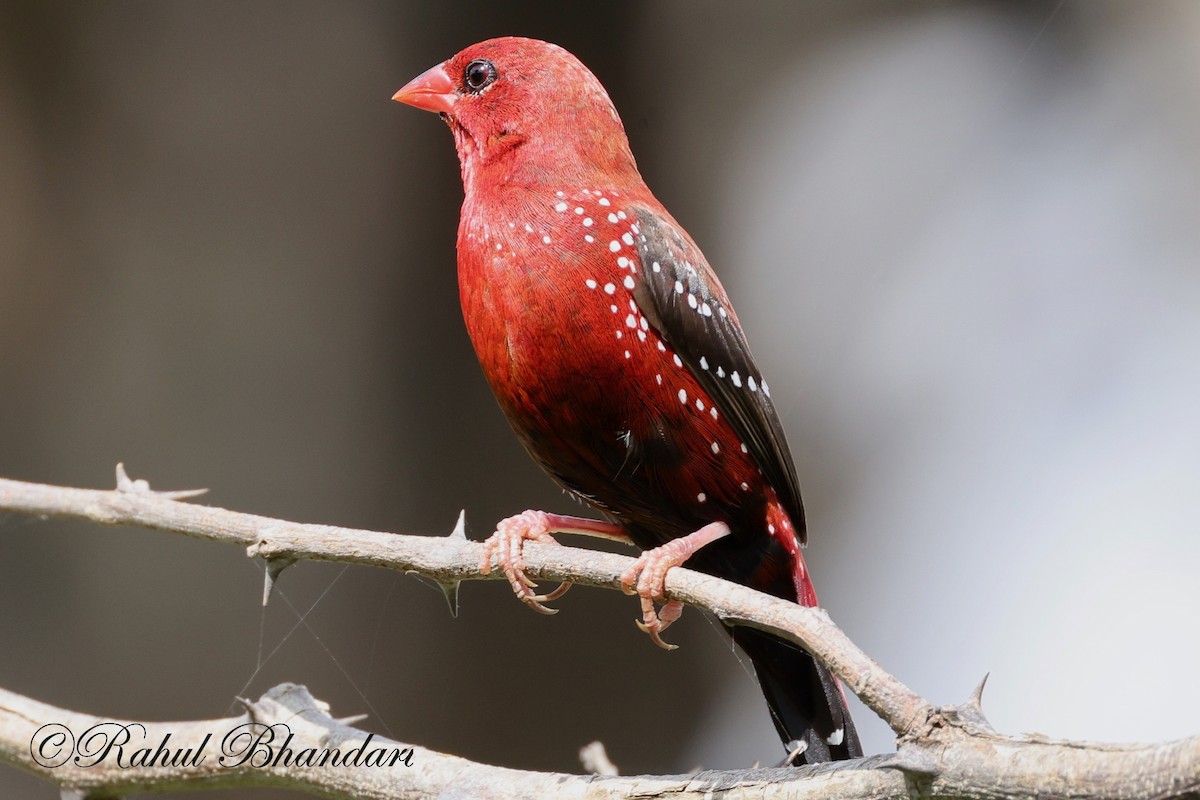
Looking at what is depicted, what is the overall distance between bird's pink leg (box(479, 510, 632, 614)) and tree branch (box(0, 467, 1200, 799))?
0.19 ft

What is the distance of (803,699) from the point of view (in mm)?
2031

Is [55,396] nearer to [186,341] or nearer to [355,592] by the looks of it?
[186,341]

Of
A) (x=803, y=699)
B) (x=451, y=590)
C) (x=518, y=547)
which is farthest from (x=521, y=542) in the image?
(x=803, y=699)

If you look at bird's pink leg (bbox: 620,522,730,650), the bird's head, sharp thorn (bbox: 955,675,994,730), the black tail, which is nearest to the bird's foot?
bird's pink leg (bbox: 620,522,730,650)

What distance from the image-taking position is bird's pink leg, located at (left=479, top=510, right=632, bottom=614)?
70.2 inches

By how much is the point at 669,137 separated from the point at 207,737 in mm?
2205

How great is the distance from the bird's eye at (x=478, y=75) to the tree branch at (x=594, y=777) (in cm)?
85

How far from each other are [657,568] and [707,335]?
46cm

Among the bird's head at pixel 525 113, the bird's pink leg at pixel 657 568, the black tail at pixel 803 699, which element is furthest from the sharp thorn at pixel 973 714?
the bird's head at pixel 525 113

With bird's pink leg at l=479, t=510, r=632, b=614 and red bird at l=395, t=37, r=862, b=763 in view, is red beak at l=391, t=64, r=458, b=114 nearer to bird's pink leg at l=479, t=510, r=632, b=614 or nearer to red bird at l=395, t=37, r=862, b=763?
red bird at l=395, t=37, r=862, b=763

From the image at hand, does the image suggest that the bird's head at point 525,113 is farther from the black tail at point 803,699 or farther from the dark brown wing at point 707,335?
the black tail at point 803,699

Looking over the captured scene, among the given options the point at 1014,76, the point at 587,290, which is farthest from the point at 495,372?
the point at 1014,76

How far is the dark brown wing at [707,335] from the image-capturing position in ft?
6.16

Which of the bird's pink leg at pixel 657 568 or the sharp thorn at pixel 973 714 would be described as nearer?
the sharp thorn at pixel 973 714
